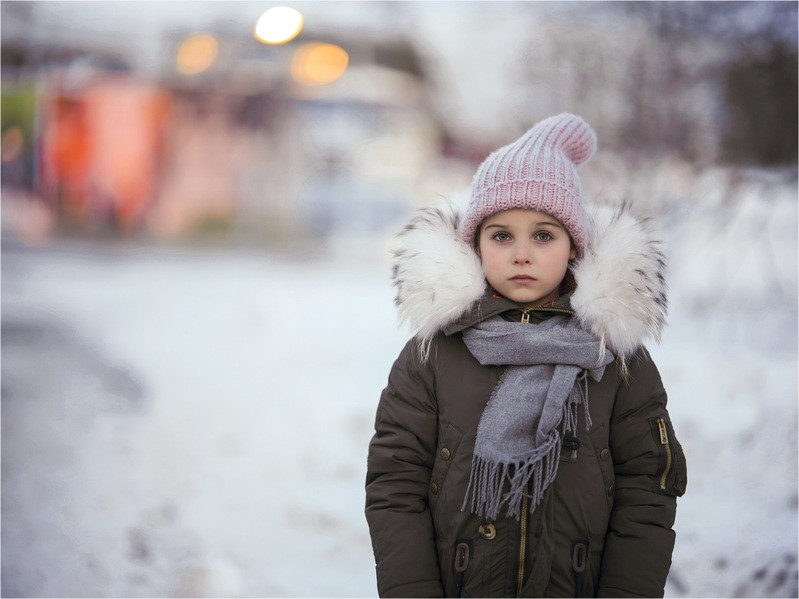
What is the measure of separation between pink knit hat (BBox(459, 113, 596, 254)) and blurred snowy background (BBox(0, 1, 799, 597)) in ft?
0.95

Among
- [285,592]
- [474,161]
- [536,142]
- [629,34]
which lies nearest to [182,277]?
[474,161]

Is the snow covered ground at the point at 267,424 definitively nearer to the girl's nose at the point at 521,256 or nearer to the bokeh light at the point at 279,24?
the girl's nose at the point at 521,256

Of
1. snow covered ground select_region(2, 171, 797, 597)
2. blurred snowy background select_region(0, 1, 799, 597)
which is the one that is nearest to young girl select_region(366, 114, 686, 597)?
blurred snowy background select_region(0, 1, 799, 597)

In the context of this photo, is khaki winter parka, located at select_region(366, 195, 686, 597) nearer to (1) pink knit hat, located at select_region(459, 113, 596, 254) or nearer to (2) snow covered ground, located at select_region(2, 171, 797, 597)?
(1) pink knit hat, located at select_region(459, 113, 596, 254)

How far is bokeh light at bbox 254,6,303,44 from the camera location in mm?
8070

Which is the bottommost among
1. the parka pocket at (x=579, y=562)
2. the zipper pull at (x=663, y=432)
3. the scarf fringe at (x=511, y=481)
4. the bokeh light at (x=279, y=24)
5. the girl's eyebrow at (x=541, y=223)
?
the parka pocket at (x=579, y=562)

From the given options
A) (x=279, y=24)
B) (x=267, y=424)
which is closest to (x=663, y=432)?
(x=267, y=424)

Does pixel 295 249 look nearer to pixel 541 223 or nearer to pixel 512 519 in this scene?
pixel 541 223

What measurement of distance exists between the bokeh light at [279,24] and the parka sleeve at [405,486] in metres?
7.11

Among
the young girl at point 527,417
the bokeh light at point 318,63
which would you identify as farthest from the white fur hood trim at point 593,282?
the bokeh light at point 318,63

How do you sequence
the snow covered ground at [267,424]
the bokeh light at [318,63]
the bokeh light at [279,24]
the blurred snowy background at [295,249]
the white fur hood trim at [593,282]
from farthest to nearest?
1. the bokeh light at [318,63]
2. the bokeh light at [279,24]
3. the blurred snowy background at [295,249]
4. the snow covered ground at [267,424]
5. the white fur hood trim at [593,282]

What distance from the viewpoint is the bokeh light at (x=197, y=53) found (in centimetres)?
918

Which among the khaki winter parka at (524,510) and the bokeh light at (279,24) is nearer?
the khaki winter parka at (524,510)

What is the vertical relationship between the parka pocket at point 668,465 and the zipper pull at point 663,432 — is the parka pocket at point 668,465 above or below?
below
